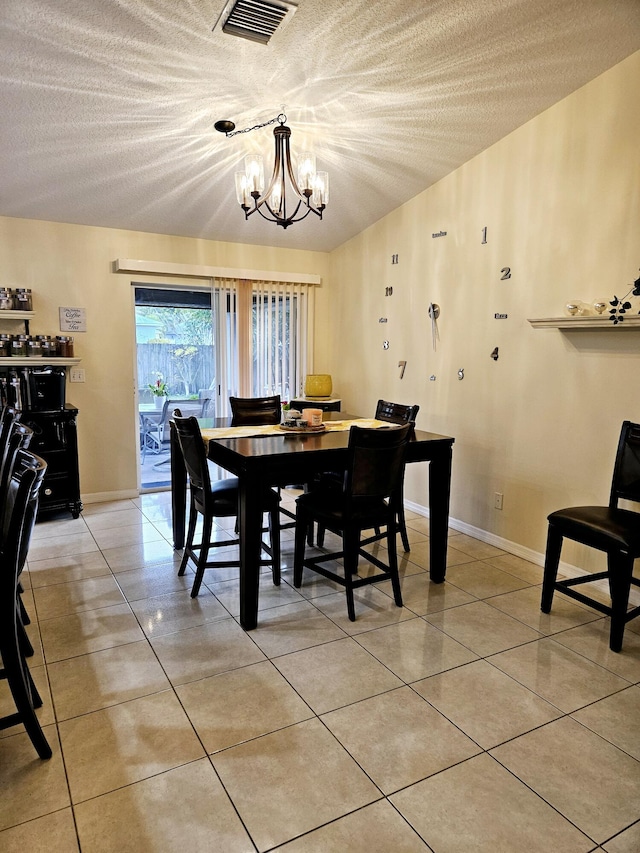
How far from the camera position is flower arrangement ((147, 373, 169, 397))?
591 cm

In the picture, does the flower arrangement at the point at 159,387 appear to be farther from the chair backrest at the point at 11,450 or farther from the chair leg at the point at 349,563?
the chair leg at the point at 349,563

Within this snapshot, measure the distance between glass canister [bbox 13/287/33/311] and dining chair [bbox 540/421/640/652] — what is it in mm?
4032

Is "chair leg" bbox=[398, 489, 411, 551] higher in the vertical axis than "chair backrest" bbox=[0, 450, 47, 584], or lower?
lower

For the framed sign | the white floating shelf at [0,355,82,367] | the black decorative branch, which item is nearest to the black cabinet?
the white floating shelf at [0,355,82,367]

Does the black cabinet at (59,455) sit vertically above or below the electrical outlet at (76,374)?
below

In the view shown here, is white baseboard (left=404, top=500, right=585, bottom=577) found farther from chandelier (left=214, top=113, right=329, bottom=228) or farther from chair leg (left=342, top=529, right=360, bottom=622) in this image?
chandelier (left=214, top=113, right=329, bottom=228)

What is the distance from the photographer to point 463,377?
3928 millimetres

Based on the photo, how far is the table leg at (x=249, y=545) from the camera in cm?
247

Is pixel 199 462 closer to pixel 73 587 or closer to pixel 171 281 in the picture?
pixel 73 587

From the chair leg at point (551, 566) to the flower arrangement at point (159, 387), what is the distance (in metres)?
4.48

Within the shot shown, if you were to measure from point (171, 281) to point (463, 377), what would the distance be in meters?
2.77

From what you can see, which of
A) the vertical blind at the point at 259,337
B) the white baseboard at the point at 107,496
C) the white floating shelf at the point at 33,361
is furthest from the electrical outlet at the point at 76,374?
the vertical blind at the point at 259,337

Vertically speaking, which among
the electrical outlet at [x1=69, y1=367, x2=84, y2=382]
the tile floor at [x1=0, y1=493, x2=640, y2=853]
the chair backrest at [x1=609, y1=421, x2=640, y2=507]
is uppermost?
the electrical outlet at [x1=69, y1=367, x2=84, y2=382]

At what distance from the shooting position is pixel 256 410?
4.06 m
